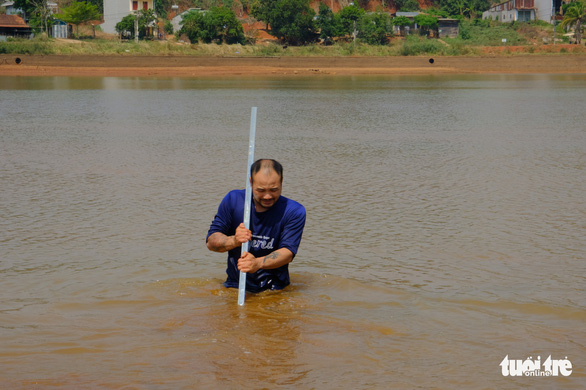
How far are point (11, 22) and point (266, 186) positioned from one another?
6639 centimetres

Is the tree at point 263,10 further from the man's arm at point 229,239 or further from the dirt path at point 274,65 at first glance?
the man's arm at point 229,239

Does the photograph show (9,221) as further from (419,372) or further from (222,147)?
(222,147)

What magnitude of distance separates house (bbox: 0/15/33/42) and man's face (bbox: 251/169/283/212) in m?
62.5

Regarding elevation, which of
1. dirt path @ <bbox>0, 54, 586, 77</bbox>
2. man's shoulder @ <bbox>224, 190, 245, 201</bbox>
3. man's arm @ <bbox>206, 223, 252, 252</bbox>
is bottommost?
man's arm @ <bbox>206, 223, 252, 252</bbox>

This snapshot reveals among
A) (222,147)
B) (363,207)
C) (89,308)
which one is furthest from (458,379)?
(222,147)

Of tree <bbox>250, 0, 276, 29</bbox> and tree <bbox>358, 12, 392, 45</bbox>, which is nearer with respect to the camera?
tree <bbox>358, 12, 392, 45</bbox>

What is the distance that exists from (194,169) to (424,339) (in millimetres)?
7167

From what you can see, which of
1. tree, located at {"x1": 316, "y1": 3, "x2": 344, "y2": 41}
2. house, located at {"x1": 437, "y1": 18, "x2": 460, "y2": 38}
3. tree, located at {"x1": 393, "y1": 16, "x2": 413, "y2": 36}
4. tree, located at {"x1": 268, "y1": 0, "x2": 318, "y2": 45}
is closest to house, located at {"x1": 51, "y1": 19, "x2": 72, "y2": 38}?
tree, located at {"x1": 268, "y1": 0, "x2": 318, "y2": 45}

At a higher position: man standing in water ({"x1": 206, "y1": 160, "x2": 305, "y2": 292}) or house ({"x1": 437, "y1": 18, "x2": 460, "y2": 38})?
house ({"x1": 437, "y1": 18, "x2": 460, "y2": 38})

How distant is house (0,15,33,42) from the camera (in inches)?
2506

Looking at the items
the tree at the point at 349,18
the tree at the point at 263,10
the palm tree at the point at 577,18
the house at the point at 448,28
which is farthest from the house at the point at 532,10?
the tree at the point at 263,10

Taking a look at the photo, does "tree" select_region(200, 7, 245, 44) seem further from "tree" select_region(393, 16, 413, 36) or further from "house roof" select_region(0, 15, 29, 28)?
"tree" select_region(393, 16, 413, 36)

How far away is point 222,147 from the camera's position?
44.9 feet

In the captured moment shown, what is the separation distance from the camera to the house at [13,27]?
63.7 m
